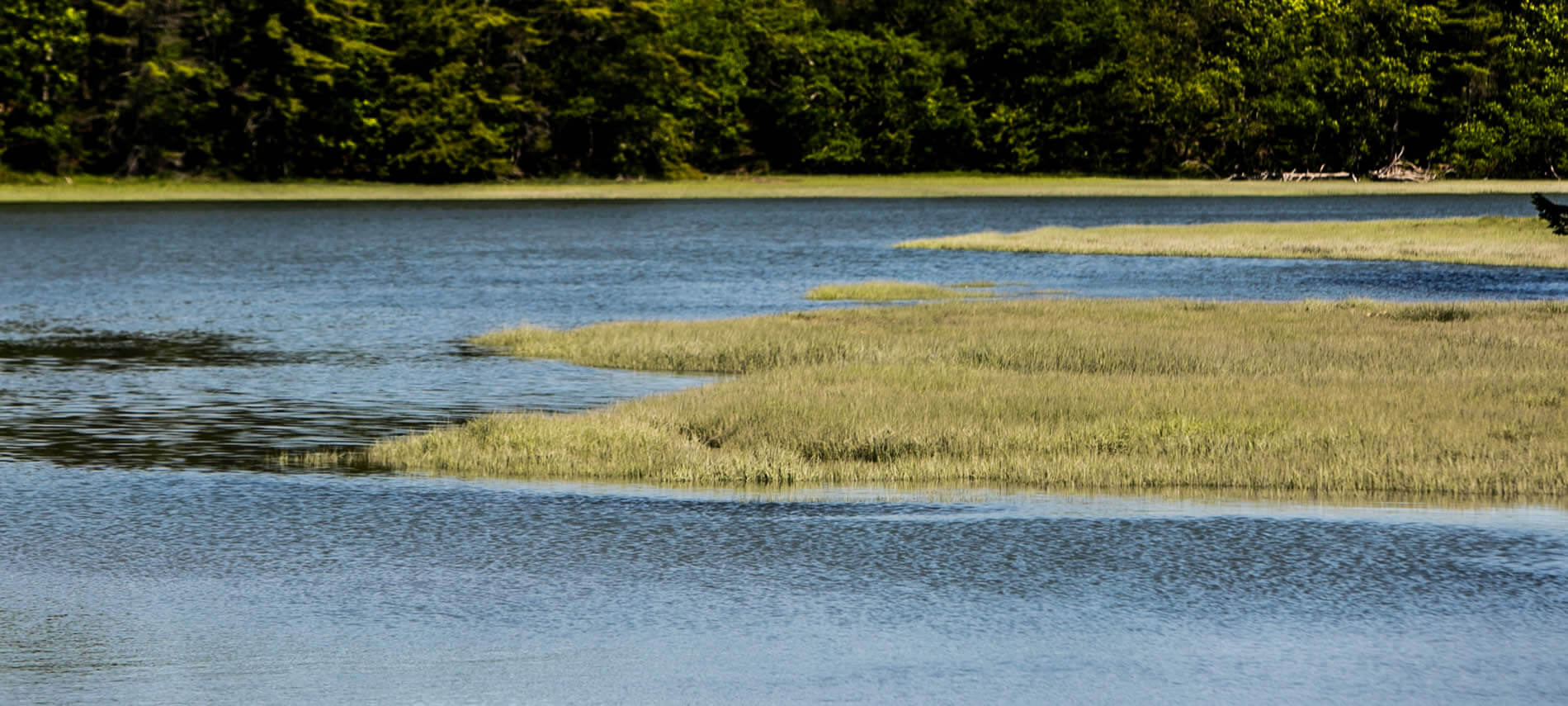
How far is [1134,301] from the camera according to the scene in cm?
3697

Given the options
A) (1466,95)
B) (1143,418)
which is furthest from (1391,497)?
(1466,95)

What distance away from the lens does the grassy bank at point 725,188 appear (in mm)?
104438

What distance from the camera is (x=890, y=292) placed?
42594mm

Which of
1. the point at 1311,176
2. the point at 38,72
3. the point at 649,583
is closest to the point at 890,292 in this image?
the point at 649,583

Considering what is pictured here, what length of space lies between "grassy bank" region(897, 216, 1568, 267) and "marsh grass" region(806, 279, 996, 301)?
54.8 feet

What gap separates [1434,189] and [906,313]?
80748 mm

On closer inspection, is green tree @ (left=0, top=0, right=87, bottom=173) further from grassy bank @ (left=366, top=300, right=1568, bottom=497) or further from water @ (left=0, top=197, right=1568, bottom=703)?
water @ (left=0, top=197, right=1568, bottom=703)

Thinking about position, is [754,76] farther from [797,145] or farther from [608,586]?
[608,586]

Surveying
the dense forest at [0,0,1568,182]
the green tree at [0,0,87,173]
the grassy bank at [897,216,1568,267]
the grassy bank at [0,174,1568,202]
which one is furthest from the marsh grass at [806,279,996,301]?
the green tree at [0,0,87,173]

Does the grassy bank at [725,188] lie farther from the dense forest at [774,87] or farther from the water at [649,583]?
the water at [649,583]

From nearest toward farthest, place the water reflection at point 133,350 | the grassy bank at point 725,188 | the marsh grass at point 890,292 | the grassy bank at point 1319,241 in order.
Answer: the water reflection at point 133,350, the marsh grass at point 890,292, the grassy bank at point 1319,241, the grassy bank at point 725,188

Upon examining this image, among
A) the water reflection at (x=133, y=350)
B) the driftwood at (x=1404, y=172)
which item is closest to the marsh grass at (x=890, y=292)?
the water reflection at (x=133, y=350)

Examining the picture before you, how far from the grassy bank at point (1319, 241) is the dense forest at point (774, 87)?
46412 mm

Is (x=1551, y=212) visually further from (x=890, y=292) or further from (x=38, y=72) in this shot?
(x=38, y=72)
